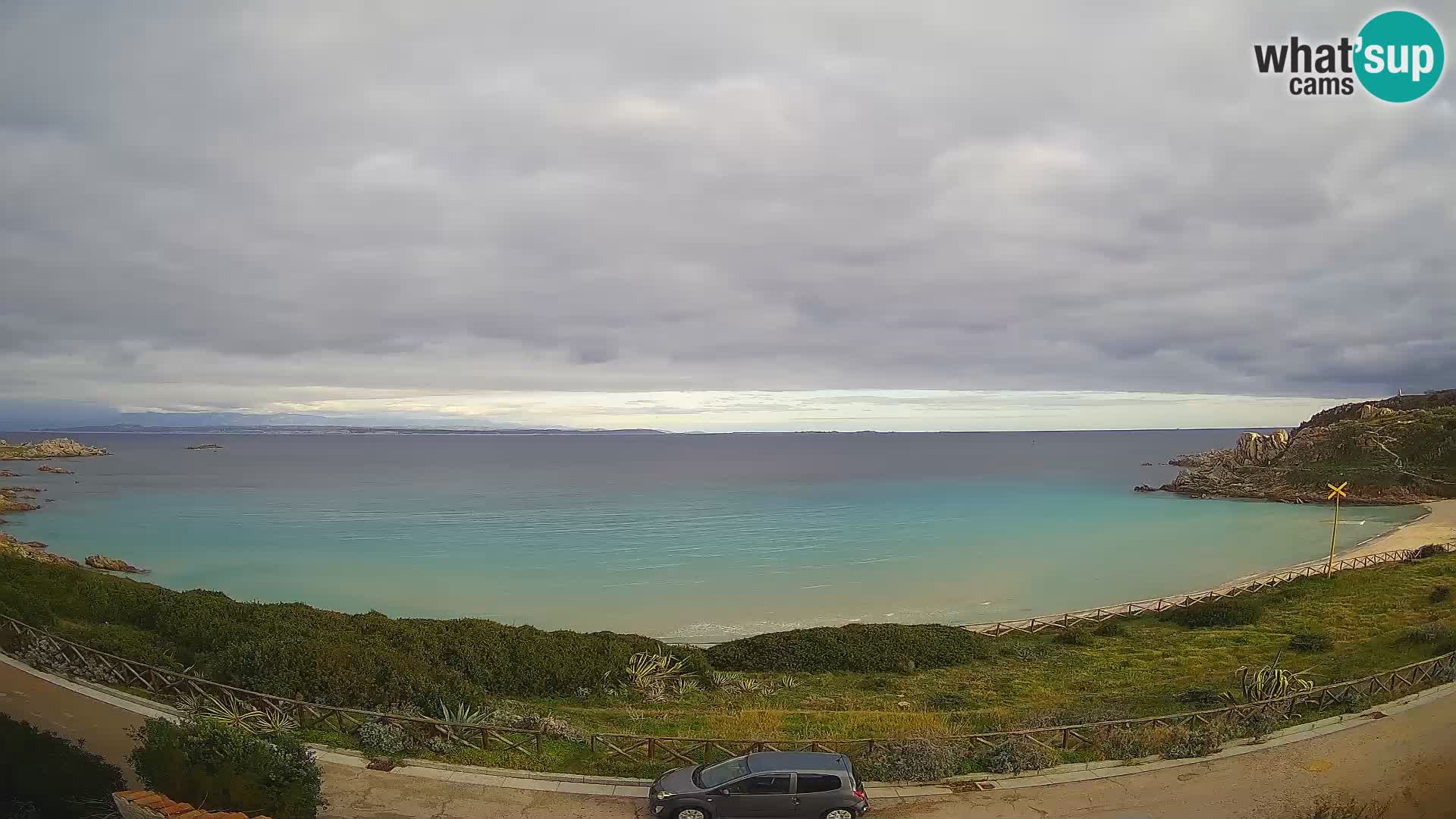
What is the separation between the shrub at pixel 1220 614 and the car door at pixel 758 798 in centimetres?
2836

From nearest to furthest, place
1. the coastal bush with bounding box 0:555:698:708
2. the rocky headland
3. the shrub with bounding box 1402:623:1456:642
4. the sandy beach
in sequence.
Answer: the coastal bush with bounding box 0:555:698:708, the shrub with bounding box 1402:623:1456:642, the sandy beach, the rocky headland

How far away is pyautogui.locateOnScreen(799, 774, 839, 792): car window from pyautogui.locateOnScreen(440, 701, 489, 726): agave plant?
24.2 ft

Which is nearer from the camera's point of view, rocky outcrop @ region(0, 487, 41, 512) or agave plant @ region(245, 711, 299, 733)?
agave plant @ region(245, 711, 299, 733)

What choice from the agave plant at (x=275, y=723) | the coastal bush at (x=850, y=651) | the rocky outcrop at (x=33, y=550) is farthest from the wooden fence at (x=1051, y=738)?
the rocky outcrop at (x=33, y=550)

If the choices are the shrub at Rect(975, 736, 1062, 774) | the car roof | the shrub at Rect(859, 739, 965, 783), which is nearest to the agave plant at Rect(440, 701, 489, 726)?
the car roof

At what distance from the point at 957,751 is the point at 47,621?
89.9ft

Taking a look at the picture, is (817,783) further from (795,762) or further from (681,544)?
(681,544)

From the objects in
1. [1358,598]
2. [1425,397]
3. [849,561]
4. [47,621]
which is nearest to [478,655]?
[47,621]

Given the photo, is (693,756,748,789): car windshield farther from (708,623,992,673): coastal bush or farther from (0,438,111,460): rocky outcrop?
(0,438,111,460): rocky outcrop

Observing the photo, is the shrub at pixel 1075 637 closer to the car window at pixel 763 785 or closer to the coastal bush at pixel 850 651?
the coastal bush at pixel 850 651

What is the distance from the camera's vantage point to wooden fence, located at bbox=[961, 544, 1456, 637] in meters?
35.2

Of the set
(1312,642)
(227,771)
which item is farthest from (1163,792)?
(1312,642)

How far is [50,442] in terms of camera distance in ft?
627

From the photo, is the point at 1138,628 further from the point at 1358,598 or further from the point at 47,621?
the point at 47,621
